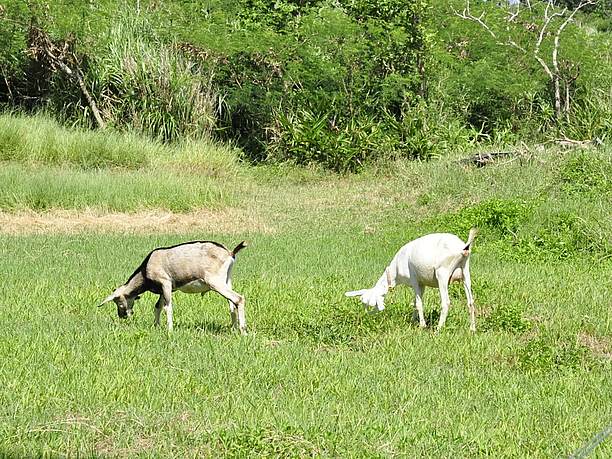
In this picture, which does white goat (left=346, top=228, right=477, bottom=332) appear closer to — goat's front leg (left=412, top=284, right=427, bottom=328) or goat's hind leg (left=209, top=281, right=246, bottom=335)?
goat's front leg (left=412, top=284, right=427, bottom=328)

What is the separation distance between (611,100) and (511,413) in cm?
1662

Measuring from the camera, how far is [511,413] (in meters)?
6.29

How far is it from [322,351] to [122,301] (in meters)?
2.01

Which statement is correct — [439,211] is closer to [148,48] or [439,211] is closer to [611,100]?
[611,100]

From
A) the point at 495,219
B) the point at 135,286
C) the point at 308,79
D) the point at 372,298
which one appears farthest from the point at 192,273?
the point at 308,79

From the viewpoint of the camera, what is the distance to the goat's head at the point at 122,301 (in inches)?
347

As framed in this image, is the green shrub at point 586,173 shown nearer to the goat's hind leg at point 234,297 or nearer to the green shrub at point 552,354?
the green shrub at point 552,354

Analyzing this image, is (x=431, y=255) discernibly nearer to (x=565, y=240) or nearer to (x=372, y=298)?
(x=372, y=298)

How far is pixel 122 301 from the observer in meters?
8.87

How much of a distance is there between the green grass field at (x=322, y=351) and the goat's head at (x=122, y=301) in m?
0.19

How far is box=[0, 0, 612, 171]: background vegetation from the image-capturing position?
23.7 meters

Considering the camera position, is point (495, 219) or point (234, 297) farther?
point (495, 219)

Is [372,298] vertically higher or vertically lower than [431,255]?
lower

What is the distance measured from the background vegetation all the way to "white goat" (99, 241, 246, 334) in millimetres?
14719
